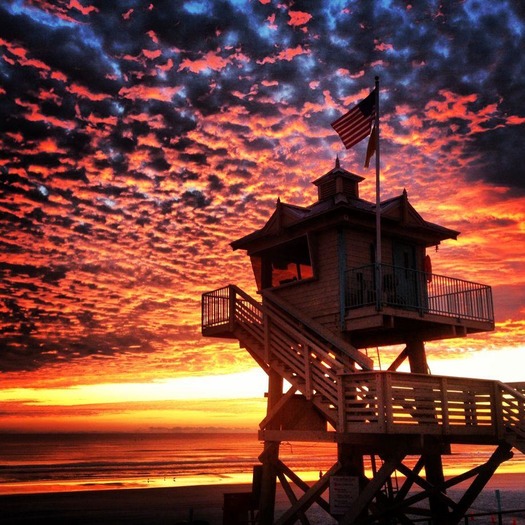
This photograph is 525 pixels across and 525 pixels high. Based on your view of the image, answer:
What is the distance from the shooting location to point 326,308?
72.4 feet

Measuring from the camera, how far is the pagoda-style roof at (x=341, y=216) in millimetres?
21922

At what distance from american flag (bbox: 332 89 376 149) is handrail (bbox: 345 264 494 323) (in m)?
4.67

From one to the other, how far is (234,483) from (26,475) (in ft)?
84.8

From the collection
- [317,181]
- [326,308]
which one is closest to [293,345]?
[326,308]

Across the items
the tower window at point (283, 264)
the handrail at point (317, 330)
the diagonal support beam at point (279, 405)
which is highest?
the tower window at point (283, 264)

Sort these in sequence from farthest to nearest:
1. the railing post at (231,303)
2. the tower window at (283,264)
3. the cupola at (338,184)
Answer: the cupola at (338,184) → the tower window at (283,264) → the railing post at (231,303)

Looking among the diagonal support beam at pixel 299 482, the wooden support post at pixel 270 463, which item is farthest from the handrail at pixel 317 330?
the diagonal support beam at pixel 299 482

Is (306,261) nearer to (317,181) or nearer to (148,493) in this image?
(317,181)

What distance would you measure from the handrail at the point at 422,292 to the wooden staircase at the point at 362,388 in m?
1.90

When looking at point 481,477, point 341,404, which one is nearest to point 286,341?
point 341,404

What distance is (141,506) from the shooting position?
4156cm

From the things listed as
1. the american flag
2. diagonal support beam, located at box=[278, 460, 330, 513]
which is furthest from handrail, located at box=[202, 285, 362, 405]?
the american flag

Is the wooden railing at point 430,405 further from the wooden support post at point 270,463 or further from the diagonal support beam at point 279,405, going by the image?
the wooden support post at point 270,463

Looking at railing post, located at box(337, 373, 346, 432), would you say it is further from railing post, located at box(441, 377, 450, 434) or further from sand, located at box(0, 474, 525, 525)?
sand, located at box(0, 474, 525, 525)
